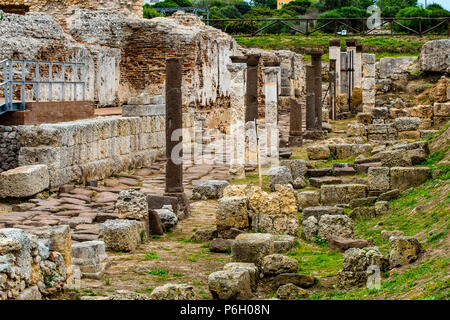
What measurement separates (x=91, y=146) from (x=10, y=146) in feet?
6.04

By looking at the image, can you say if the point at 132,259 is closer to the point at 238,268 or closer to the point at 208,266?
the point at 208,266

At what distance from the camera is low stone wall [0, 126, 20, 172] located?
15.3 meters

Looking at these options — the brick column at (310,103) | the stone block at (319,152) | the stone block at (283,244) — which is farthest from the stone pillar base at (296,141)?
the stone block at (283,244)

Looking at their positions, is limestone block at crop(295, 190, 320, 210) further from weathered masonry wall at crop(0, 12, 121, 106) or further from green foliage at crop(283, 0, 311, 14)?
green foliage at crop(283, 0, 311, 14)

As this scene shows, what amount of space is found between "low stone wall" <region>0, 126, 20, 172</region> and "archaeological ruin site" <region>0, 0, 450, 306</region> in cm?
2

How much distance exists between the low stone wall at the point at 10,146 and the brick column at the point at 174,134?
3.22 m

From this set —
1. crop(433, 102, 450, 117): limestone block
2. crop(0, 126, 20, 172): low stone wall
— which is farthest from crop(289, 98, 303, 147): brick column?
crop(0, 126, 20, 172): low stone wall

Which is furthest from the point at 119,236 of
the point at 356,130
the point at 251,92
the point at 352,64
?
the point at 352,64

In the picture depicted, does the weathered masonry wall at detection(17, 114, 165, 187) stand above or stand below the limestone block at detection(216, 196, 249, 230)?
above

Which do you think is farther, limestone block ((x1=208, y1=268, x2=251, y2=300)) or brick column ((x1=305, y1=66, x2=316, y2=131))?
brick column ((x1=305, y1=66, x2=316, y2=131))

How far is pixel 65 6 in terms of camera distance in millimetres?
25406

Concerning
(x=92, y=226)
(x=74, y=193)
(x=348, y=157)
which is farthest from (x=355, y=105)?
(x=92, y=226)

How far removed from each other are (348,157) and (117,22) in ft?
30.4

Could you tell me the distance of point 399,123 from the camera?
2236 cm
